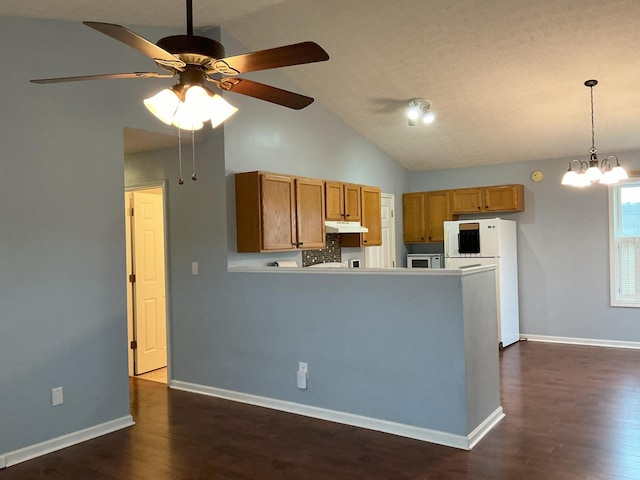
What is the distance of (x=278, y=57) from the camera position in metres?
2.21

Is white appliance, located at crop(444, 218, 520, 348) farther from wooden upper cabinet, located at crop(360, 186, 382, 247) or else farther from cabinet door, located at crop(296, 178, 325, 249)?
cabinet door, located at crop(296, 178, 325, 249)

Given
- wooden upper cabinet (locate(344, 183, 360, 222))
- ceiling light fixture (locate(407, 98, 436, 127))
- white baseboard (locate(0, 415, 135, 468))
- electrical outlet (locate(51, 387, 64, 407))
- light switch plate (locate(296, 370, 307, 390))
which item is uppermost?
ceiling light fixture (locate(407, 98, 436, 127))

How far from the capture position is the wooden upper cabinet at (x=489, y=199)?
673 cm

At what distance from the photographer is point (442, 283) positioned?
140 inches

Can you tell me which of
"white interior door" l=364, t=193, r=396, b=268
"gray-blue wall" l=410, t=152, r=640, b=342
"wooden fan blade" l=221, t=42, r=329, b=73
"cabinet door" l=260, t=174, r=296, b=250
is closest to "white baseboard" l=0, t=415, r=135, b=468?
"cabinet door" l=260, t=174, r=296, b=250

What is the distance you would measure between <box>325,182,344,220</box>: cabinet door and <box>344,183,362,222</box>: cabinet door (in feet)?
0.25

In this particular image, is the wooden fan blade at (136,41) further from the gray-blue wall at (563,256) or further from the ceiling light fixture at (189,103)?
the gray-blue wall at (563,256)

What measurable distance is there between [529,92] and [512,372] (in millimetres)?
2756

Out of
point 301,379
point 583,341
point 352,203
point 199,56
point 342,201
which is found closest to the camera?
point 199,56

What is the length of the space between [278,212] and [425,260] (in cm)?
311

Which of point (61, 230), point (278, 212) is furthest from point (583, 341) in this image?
point (61, 230)

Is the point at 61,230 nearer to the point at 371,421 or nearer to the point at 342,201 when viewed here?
the point at 371,421

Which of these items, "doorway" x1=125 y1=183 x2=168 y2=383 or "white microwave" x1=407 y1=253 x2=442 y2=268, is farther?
"white microwave" x1=407 y1=253 x2=442 y2=268

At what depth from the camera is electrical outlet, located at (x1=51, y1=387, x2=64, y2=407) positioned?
11.9 feet
